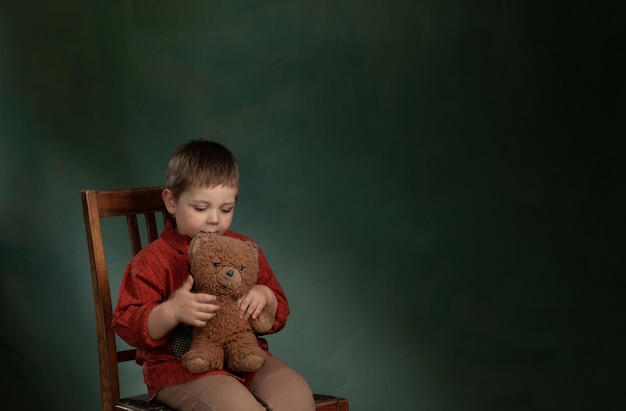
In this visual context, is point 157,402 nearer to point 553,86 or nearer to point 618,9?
point 553,86

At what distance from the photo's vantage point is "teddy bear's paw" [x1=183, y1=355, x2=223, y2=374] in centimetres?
166

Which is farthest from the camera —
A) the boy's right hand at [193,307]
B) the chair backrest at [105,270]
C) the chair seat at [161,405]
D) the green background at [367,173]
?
the green background at [367,173]

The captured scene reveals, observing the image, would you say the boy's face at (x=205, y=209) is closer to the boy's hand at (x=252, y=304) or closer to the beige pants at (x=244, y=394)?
the boy's hand at (x=252, y=304)

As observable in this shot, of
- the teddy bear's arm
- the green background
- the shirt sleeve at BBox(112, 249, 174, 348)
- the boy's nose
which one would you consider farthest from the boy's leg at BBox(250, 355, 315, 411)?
the green background

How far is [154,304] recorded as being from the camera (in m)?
1.74

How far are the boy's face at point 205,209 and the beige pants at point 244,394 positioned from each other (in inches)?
11.7

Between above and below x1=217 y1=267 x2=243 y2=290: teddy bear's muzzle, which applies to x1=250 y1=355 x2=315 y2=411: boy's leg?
below

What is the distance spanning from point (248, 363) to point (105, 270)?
423 mm

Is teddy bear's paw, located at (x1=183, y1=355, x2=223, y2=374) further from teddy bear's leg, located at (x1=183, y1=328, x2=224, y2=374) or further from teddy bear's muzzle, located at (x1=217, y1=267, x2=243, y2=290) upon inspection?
teddy bear's muzzle, located at (x1=217, y1=267, x2=243, y2=290)

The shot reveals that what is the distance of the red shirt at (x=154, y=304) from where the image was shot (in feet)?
5.63

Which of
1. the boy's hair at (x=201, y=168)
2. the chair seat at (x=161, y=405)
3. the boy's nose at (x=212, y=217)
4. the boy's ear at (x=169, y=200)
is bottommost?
the chair seat at (x=161, y=405)

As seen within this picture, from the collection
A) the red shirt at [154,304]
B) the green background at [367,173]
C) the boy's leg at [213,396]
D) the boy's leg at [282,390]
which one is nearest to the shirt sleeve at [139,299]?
the red shirt at [154,304]

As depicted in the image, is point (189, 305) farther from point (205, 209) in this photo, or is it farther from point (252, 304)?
point (205, 209)

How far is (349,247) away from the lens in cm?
252
